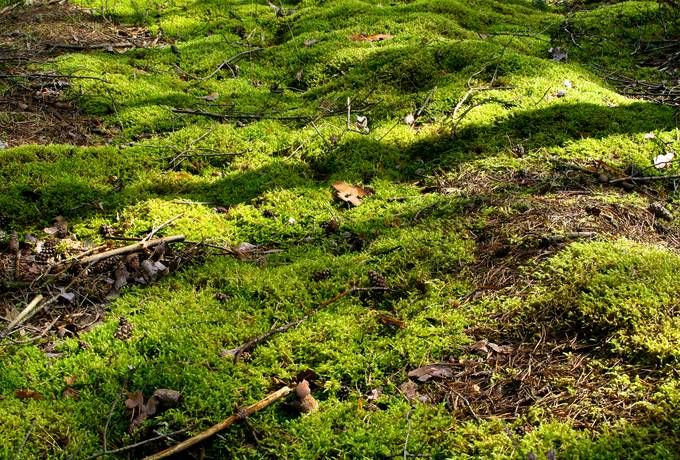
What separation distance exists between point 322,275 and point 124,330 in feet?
4.39

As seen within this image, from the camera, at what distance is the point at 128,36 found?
28.2 ft

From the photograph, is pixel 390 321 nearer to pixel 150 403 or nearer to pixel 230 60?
pixel 150 403

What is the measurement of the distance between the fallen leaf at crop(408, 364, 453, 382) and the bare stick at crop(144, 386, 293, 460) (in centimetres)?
70

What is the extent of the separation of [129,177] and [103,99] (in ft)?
6.20

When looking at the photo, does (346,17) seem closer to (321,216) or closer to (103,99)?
(103,99)

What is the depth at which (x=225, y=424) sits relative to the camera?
8.98 feet

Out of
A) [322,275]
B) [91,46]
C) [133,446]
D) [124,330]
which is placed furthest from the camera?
[91,46]

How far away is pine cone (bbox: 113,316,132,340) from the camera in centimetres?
334

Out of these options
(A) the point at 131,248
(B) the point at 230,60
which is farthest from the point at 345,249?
(B) the point at 230,60

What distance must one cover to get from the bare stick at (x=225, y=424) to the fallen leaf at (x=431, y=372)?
2.30ft

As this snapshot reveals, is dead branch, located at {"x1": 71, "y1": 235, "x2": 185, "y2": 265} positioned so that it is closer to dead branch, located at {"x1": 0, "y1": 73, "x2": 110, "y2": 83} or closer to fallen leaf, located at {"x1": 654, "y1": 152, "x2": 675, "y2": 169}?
dead branch, located at {"x1": 0, "y1": 73, "x2": 110, "y2": 83}

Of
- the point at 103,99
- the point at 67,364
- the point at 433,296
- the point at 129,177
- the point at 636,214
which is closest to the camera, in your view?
the point at 67,364

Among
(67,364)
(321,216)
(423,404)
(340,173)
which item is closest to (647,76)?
(340,173)

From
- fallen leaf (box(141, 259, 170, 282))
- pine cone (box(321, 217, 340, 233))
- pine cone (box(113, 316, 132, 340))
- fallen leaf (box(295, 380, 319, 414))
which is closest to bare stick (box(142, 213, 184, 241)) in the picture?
fallen leaf (box(141, 259, 170, 282))
